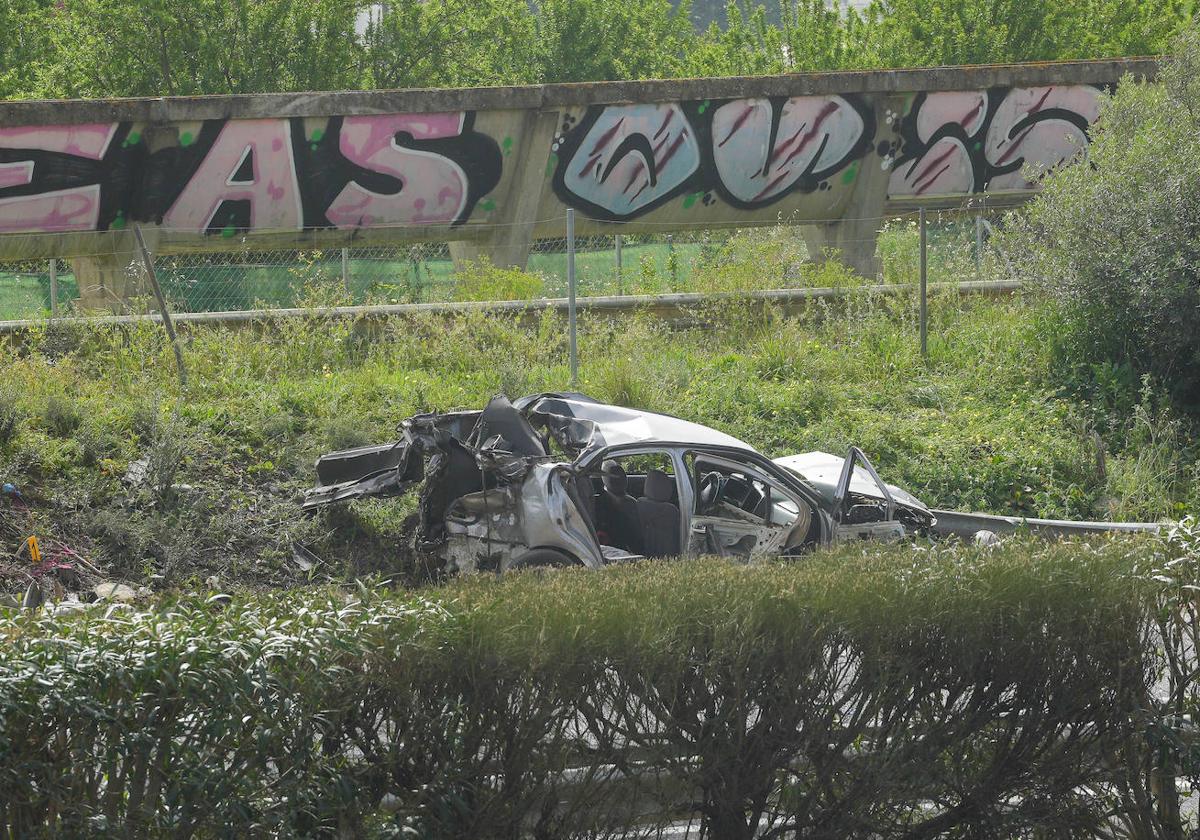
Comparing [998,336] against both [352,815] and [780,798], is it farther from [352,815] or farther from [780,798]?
[352,815]

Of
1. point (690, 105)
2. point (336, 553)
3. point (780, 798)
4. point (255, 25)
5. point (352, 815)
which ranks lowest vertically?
point (336, 553)

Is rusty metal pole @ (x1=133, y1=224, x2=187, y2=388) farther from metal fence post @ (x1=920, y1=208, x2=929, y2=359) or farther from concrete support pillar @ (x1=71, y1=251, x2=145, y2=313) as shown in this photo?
metal fence post @ (x1=920, y1=208, x2=929, y2=359)

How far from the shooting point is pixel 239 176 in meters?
17.5

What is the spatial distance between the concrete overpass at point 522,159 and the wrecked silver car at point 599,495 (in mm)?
8513

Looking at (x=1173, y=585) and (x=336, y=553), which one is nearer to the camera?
(x=1173, y=585)

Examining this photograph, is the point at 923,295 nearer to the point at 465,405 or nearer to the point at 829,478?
the point at 829,478

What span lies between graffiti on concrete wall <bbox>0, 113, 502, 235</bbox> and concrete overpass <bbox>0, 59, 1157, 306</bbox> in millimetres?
21

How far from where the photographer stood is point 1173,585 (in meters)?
4.89

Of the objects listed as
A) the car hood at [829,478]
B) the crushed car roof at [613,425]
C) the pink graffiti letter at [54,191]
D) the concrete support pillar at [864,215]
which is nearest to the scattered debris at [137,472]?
the crushed car roof at [613,425]

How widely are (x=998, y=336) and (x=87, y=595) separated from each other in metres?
9.88

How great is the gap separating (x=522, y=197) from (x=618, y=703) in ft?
50.1

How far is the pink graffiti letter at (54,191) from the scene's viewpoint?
16438 millimetres

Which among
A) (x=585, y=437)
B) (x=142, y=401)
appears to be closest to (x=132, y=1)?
(x=142, y=401)

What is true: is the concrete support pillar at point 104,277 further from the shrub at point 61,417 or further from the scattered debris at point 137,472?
the scattered debris at point 137,472
